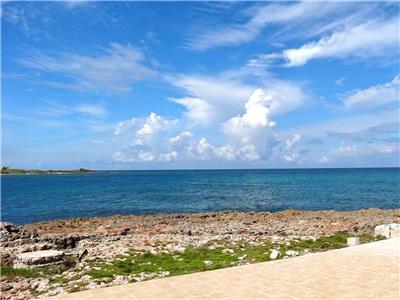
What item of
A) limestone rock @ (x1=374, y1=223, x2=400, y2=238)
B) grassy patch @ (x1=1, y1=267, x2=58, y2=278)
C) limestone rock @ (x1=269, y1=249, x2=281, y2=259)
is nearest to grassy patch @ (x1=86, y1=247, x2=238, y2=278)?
limestone rock @ (x1=269, y1=249, x2=281, y2=259)

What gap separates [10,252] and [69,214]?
A: 29971mm

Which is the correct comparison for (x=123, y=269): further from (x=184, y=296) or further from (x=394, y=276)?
(x=394, y=276)

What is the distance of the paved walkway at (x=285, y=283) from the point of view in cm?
1017

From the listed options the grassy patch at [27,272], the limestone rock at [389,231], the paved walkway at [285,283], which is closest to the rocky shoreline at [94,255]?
the grassy patch at [27,272]

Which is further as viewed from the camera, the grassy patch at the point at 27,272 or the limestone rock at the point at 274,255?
the limestone rock at the point at 274,255

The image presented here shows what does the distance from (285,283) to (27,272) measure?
9050 mm

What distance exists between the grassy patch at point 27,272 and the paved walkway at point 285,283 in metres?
4.19

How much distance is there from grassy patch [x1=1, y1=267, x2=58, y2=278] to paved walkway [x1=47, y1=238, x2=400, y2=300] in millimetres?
4186

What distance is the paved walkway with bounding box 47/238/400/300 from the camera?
400 inches

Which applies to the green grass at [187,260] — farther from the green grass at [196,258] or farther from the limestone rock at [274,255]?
the limestone rock at [274,255]

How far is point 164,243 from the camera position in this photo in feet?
61.9

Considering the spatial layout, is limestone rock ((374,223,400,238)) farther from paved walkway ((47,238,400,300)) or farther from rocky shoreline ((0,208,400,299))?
paved walkway ((47,238,400,300))

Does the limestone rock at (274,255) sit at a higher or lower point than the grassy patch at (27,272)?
higher

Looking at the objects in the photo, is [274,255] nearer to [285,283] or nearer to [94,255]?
[285,283]
